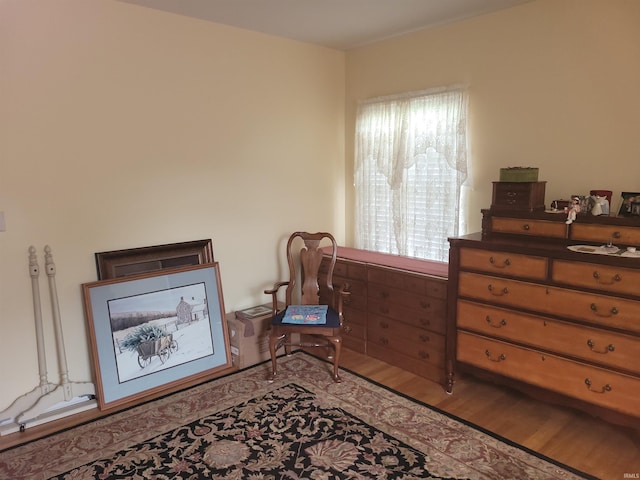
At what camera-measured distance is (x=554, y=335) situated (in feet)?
8.38

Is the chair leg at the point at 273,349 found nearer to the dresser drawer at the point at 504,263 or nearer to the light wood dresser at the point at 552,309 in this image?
the light wood dresser at the point at 552,309

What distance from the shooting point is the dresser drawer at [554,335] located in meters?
2.32

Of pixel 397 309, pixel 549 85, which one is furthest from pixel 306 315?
pixel 549 85

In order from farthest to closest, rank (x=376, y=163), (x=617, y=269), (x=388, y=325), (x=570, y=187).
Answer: (x=376, y=163) < (x=388, y=325) < (x=570, y=187) < (x=617, y=269)

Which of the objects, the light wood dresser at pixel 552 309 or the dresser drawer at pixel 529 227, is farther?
the dresser drawer at pixel 529 227

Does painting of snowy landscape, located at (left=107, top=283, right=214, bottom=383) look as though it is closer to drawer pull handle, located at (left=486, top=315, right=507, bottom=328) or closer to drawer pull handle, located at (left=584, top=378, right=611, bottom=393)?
drawer pull handle, located at (left=486, top=315, right=507, bottom=328)

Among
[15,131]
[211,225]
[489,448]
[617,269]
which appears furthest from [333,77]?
[489,448]

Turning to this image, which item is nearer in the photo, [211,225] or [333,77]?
[211,225]

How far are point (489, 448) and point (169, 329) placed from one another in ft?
7.36

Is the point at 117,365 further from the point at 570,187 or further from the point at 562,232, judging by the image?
the point at 570,187

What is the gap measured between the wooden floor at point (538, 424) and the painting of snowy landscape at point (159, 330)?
132 cm

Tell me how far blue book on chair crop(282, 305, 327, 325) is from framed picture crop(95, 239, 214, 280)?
770 mm

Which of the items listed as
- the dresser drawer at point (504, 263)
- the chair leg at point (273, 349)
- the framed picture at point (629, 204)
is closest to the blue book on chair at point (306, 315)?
the chair leg at point (273, 349)

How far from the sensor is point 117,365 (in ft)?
9.96
